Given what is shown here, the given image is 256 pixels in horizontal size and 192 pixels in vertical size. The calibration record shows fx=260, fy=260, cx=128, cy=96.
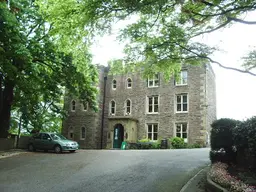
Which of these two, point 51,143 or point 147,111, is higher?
point 147,111

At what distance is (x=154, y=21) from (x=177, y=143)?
1761cm

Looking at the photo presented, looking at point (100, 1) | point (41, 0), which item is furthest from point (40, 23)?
point (100, 1)

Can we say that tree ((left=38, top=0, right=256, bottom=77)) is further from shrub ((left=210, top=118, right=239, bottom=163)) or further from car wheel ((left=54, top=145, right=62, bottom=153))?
car wheel ((left=54, top=145, right=62, bottom=153))

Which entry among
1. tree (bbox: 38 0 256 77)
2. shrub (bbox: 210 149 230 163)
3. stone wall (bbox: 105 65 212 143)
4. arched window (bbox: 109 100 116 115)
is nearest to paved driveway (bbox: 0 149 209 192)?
shrub (bbox: 210 149 230 163)

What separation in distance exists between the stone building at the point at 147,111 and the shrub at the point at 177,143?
3.55 feet

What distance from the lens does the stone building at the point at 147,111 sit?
27.6m

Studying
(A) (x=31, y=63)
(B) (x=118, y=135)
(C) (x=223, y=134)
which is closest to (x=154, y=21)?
(C) (x=223, y=134)

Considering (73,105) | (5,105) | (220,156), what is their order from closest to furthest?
(220,156)
(5,105)
(73,105)

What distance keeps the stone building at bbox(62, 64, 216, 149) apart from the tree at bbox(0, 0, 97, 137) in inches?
267

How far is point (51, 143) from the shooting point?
67.4 feet

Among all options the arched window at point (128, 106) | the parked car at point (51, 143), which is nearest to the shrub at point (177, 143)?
the arched window at point (128, 106)

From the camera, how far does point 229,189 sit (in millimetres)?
6547

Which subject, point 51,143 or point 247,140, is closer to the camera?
point 247,140

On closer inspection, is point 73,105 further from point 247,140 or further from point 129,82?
point 247,140
